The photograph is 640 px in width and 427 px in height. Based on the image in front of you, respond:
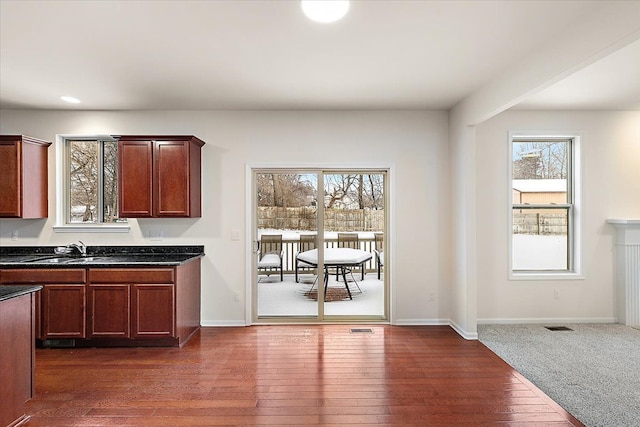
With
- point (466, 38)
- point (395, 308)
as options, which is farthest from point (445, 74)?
point (395, 308)

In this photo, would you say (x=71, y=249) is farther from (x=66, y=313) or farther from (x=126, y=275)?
(x=126, y=275)

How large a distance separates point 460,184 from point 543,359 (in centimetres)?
196

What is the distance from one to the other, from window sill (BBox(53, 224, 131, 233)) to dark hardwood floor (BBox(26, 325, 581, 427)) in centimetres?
141

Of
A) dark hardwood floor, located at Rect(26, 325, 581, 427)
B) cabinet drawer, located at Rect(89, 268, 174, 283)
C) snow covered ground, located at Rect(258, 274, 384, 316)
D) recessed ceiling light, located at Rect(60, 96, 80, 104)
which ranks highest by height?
recessed ceiling light, located at Rect(60, 96, 80, 104)

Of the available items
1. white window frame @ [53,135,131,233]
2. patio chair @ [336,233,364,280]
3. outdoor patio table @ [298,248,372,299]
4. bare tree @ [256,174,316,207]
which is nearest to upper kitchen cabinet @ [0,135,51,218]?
white window frame @ [53,135,131,233]

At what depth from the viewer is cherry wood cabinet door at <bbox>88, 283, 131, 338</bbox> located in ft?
12.9

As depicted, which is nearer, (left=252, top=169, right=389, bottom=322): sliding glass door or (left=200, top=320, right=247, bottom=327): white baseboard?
(left=200, top=320, right=247, bottom=327): white baseboard

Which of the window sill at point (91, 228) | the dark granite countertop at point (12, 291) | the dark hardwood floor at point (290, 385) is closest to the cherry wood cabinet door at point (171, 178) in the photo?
the window sill at point (91, 228)

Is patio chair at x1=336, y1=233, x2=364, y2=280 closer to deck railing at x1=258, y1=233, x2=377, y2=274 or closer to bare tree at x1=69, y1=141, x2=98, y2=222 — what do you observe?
deck railing at x1=258, y1=233, x2=377, y2=274

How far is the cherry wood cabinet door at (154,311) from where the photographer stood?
3928 millimetres

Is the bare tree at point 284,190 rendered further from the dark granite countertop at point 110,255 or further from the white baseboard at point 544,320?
the white baseboard at point 544,320

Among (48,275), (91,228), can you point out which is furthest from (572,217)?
(48,275)

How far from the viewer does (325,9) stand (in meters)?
2.39

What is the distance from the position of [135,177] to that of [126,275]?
3.67 feet
